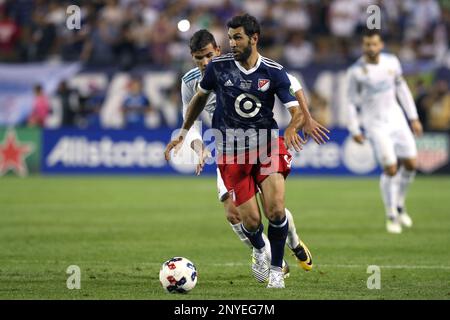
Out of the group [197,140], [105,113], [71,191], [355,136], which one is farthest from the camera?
[105,113]

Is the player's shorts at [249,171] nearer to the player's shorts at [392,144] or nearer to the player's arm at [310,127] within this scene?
the player's arm at [310,127]

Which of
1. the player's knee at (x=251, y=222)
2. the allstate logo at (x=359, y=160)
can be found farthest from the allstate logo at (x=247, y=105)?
the allstate logo at (x=359, y=160)

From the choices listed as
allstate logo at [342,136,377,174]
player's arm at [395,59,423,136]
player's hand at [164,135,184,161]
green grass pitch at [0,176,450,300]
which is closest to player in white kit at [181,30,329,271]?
green grass pitch at [0,176,450,300]

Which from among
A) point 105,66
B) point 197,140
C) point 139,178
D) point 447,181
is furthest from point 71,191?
point 197,140

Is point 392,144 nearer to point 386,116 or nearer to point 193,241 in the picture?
point 386,116

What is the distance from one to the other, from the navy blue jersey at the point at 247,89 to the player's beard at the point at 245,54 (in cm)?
11

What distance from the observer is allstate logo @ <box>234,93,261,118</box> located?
949cm

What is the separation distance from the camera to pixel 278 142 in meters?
9.62

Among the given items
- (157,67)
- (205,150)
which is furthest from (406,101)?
(157,67)

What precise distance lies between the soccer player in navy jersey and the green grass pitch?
59 cm

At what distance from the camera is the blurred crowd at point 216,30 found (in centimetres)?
2764

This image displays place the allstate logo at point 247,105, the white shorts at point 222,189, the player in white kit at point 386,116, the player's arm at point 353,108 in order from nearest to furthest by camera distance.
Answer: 1. the allstate logo at point 247,105
2. the white shorts at point 222,189
3. the player in white kit at point 386,116
4. the player's arm at point 353,108

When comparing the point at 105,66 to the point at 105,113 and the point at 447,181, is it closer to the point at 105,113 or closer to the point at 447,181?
the point at 105,113

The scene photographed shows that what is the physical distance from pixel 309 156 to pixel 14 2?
32.5ft
